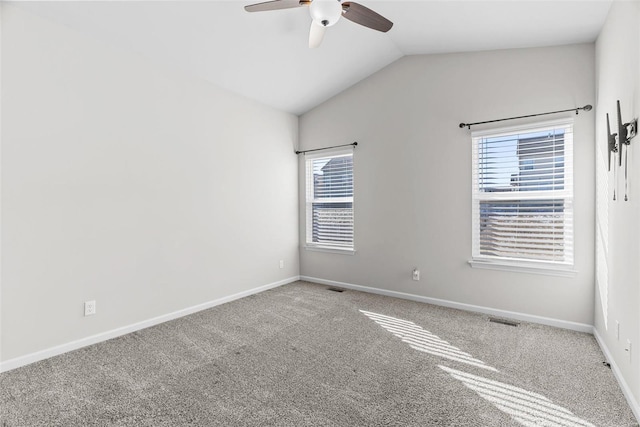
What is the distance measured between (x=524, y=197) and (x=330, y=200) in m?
2.47

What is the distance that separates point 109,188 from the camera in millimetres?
2896

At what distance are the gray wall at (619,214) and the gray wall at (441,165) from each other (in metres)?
0.19

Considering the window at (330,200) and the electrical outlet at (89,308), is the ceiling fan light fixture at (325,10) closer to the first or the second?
the window at (330,200)

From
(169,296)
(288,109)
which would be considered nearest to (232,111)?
(288,109)

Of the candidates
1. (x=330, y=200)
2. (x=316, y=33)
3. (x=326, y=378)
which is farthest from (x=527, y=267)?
(x=316, y=33)

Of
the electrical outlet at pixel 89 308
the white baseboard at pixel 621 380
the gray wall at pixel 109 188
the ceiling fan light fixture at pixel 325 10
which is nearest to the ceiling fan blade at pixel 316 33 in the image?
the ceiling fan light fixture at pixel 325 10

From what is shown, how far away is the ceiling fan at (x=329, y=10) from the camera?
208 cm

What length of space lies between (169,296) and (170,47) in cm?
251

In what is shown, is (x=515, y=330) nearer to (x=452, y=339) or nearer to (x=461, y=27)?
(x=452, y=339)

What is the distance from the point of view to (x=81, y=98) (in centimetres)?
272

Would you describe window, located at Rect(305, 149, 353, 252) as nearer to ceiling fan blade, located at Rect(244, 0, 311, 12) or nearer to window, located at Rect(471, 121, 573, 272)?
window, located at Rect(471, 121, 573, 272)

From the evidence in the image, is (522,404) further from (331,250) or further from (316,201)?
(316,201)

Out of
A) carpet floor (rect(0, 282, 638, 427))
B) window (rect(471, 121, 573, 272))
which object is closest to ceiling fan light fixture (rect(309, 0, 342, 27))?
window (rect(471, 121, 573, 272))

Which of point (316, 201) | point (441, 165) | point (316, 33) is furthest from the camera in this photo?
point (316, 201)
